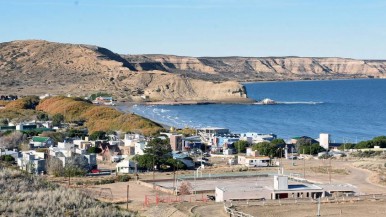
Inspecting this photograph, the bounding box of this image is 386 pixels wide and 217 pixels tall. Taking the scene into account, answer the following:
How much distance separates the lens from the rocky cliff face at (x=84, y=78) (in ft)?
430

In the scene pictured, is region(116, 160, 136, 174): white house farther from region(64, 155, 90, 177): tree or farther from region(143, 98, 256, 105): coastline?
region(143, 98, 256, 105): coastline

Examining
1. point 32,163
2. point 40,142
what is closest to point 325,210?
point 32,163

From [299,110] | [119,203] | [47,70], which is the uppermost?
[47,70]

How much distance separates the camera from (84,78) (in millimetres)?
140375

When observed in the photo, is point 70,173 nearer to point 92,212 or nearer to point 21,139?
point 21,139

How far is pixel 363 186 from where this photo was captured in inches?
1283

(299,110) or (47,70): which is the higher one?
(47,70)

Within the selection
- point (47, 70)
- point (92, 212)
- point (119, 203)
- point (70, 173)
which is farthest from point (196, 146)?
point (47, 70)

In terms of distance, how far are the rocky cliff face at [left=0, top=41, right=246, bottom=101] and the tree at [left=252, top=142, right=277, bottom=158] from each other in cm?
7759

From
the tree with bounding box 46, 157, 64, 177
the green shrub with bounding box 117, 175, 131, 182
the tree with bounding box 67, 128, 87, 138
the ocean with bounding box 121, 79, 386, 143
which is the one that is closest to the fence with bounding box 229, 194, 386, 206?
the green shrub with bounding box 117, 175, 131, 182

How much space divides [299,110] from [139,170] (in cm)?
7103

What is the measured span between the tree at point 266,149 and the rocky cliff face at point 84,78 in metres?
77.6

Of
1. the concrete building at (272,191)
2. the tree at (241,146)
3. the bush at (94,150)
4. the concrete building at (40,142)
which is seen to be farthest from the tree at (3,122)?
the concrete building at (272,191)

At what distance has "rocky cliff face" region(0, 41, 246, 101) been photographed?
131000 mm
